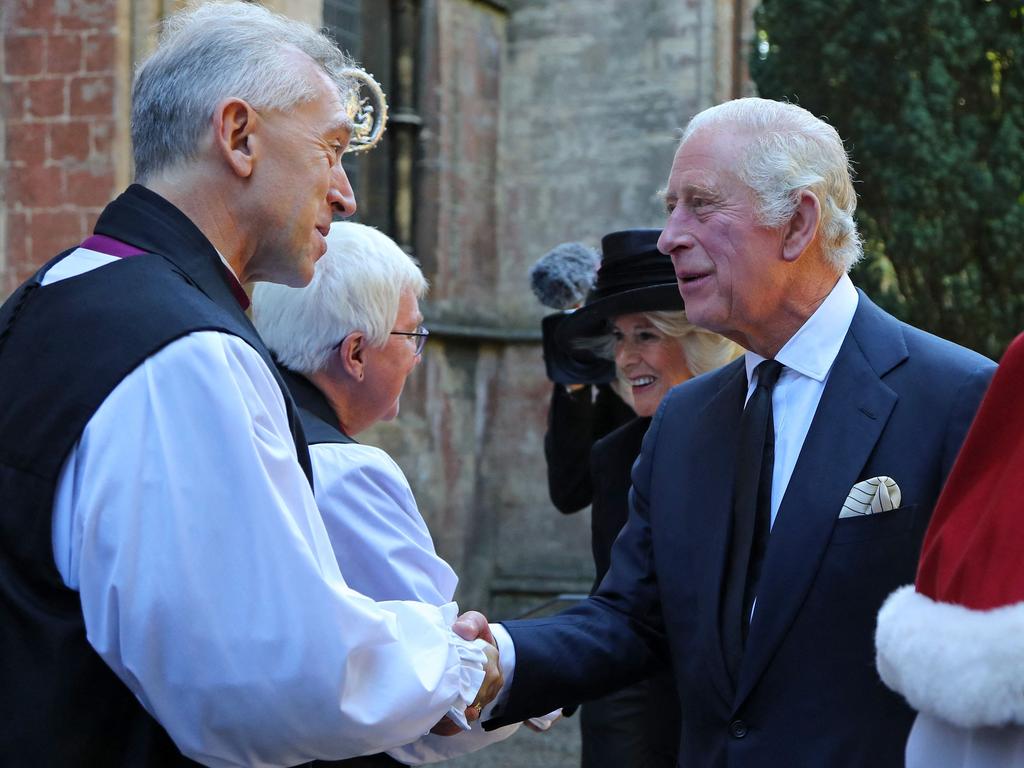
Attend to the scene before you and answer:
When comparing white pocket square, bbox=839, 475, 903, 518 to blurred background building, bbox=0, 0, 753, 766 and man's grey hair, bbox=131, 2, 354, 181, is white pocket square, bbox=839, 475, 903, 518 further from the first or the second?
blurred background building, bbox=0, 0, 753, 766

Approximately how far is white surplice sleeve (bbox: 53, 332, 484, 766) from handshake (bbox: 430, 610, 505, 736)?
76 cm

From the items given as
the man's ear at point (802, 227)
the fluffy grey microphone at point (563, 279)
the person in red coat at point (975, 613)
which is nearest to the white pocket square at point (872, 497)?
the man's ear at point (802, 227)

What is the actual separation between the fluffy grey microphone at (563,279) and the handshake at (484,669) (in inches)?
130

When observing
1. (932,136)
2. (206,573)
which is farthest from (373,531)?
(932,136)

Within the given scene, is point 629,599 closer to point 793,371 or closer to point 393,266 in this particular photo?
point 793,371

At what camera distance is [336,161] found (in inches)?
95.0

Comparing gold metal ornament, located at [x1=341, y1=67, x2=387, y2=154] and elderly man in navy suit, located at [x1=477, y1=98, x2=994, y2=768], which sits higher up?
gold metal ornament, located at [x1=341, y1=67, x2=387, y2=154]

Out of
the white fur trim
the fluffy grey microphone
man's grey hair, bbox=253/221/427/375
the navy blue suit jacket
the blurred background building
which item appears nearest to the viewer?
the white fur trim

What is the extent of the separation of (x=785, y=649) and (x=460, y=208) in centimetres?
1014

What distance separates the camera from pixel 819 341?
2.75m

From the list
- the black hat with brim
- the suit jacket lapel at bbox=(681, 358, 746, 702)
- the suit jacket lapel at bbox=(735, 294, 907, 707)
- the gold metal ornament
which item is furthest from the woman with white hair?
the black hat with brim

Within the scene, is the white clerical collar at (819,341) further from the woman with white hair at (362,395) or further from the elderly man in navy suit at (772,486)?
the woman with white hair at (362,395)

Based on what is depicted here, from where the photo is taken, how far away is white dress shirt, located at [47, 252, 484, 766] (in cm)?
184

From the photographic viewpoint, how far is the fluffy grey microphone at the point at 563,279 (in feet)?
19.7
